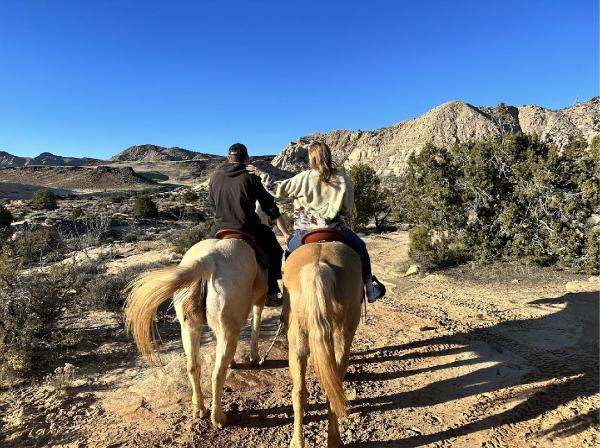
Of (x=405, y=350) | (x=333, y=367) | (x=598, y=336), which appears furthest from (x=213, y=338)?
(x=598, y=336)

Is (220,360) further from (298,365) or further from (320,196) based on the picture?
(320,196)

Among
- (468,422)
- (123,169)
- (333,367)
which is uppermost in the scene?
(123,169)

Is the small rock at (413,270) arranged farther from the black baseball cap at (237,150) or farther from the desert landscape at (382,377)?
the black baseball cap at (237,150)

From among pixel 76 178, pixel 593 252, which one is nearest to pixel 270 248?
pixel 593 252

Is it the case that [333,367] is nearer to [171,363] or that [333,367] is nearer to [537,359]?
[171,363]

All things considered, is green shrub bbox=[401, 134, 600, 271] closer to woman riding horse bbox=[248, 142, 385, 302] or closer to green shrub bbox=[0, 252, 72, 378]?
woman riding horse bbox=[248, 142, 385, 302]

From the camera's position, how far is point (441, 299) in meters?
7.35

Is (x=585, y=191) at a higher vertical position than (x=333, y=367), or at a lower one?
higher

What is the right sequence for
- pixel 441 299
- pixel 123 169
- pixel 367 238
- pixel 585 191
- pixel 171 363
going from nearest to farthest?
1. pixel 171 363
2. pixel 441 299
3. pixel 585 191
4. pixel 367 238
5. pixel 123 169

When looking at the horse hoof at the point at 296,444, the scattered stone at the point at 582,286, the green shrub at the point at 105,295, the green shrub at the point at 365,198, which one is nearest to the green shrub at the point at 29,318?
the green shrub at the point at 105,295

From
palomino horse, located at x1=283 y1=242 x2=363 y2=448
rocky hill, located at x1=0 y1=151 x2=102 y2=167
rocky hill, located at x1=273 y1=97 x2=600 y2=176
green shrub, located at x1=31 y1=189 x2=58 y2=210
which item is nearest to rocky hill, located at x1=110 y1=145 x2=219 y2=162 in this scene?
rocky hill, located at x1=0 y1=151 x2=102 y2=167

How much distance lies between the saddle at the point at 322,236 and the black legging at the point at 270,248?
669 mm

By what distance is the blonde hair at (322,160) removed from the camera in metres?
3.70

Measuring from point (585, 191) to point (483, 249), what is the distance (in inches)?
95.8
